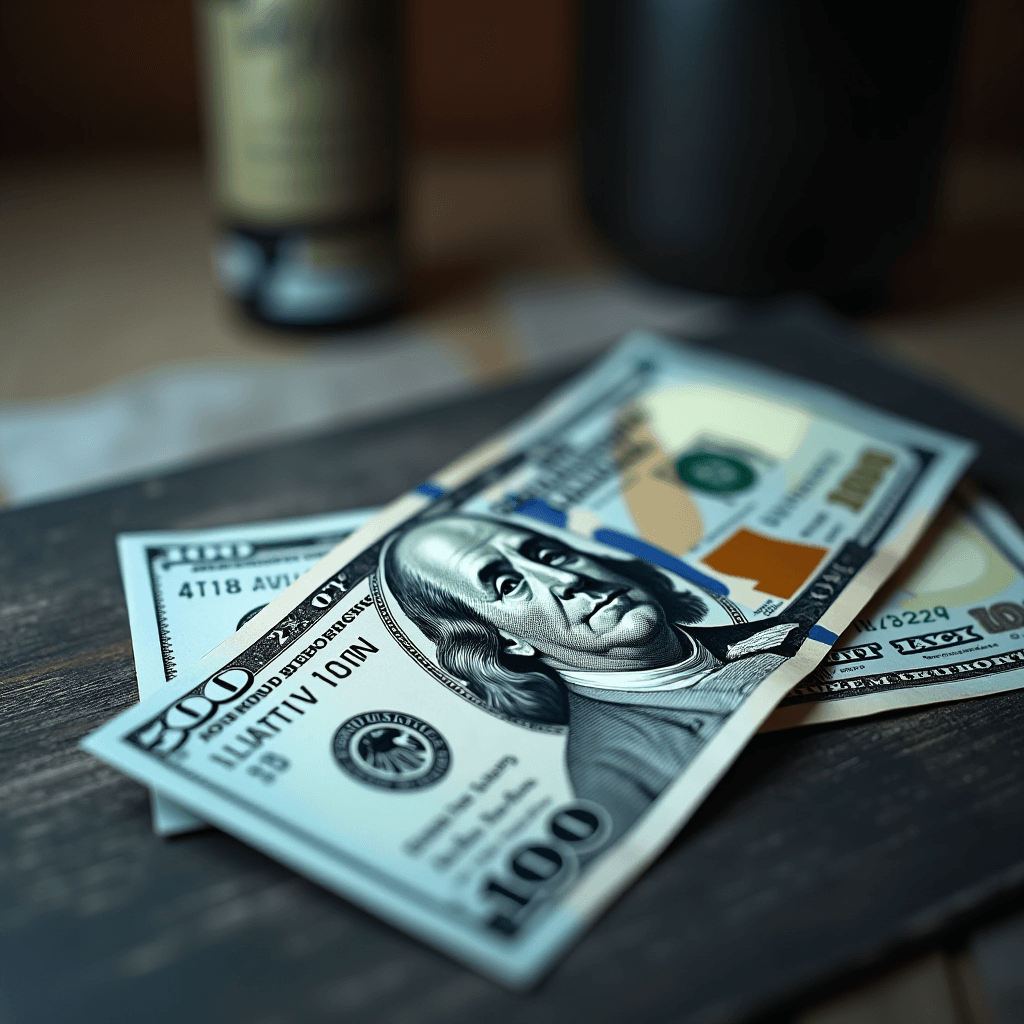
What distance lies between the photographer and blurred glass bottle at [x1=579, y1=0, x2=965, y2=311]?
1.83 feet

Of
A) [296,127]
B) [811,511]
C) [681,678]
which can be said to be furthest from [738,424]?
[296,127]

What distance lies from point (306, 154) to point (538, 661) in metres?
0.36

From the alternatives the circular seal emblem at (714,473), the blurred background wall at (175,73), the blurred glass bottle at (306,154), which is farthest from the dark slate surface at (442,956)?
the blurred background wall at (175,73)

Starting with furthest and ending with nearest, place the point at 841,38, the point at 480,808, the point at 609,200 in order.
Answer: the point at 609,200
the point at 841,38
the point at 480,808

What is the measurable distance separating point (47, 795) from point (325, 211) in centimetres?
39

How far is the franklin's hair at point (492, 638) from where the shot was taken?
0.32m

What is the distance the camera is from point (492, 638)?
343mm

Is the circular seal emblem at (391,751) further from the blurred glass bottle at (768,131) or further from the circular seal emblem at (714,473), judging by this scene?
the blurred glass bottle at (768,131)

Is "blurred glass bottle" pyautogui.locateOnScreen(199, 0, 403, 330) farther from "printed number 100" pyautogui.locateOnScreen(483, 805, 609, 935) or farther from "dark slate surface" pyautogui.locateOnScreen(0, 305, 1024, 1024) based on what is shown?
"printed number 100" pyautogui.locateOnScreen(483, 805, 609, 935)

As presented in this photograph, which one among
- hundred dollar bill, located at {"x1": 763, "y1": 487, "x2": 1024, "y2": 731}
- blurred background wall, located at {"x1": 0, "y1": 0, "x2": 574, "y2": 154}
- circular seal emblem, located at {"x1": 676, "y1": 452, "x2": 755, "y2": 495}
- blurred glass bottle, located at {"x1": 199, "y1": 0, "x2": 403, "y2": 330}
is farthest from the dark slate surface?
blurred background wall, located at {"x1": 0, "y1": 0, "x2": 574, "y2": 154}

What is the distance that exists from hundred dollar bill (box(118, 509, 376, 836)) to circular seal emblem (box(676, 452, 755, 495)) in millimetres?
140

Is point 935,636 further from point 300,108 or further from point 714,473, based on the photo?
point 300,108

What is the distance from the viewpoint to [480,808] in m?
0.28

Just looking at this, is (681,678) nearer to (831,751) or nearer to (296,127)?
(831,751)
